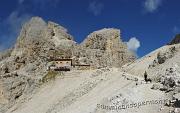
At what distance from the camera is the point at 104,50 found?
103875 millimetres

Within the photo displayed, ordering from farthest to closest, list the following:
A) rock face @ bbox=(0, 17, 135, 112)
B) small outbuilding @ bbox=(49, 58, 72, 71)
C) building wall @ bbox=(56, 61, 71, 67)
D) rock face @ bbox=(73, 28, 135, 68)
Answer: rock face @ bbox=(73, 28, 135, 68) < building wall @ bbox=(56, 61, 71, 67) < rock face @ bbox=(0, 17, 135, 112) < small outbuilding @ bbox=(49, 58, 72, 71)

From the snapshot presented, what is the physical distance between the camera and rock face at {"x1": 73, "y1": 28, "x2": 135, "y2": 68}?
3905 inches

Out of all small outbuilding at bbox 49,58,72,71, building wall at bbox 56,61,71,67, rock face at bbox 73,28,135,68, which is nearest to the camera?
small outbuilding at bbox 49,58,72,71

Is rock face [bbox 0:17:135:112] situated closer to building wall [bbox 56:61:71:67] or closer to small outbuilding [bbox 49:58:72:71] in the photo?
small outbuilding [bbox 49:58:72:71]

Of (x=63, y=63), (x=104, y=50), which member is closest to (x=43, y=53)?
(x=63, y=63)

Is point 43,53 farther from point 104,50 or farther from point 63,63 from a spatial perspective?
point 104,50

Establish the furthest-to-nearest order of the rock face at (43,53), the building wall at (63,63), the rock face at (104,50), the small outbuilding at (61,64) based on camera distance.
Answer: the rock face at (104,50) < the building wall at (63,63) < the rock face at (43,53) < the small outbuilding at (61,64)

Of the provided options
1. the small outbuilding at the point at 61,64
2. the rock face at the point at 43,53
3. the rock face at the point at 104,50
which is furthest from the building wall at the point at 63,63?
the rock face at the point at 104,50

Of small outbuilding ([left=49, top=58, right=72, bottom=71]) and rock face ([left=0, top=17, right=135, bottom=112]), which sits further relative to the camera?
rock face ([left=0, top=17, right=135, bottom=112])

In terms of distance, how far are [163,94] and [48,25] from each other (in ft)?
174

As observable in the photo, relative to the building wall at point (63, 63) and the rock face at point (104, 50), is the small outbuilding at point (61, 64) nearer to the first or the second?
the building wall at point (63, 63)

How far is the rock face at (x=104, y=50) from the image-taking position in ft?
325

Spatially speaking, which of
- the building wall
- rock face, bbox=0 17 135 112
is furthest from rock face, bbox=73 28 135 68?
the building wall

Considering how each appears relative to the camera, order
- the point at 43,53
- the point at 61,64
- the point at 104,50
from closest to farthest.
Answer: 1. the point at 61,64
2. the point at 43,53
3. the point at 104,50
